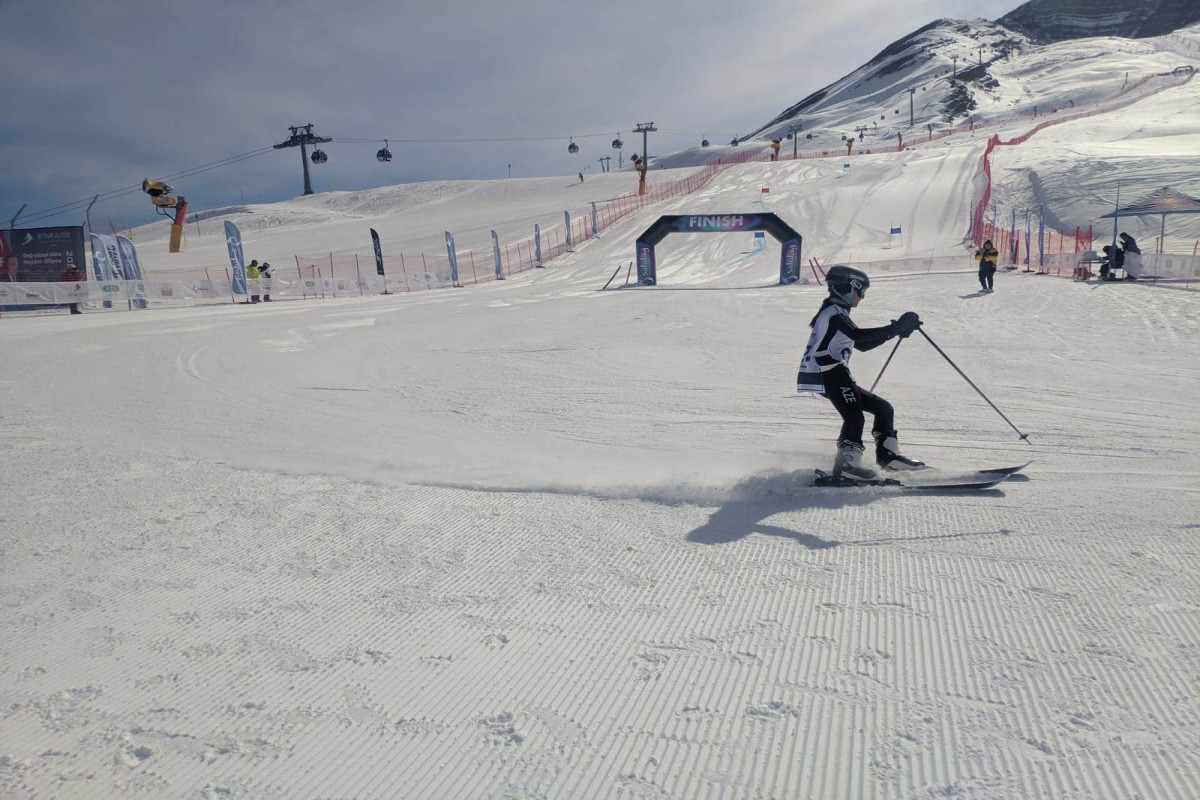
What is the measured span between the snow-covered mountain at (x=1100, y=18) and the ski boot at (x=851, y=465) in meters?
204

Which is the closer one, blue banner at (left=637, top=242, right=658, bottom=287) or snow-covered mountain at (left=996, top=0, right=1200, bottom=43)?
blue banner at (left=637, top=242, right=658, bottom=287)

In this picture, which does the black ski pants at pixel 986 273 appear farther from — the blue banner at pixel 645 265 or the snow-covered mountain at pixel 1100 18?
the snow-covered mountain at pixel 1100 18

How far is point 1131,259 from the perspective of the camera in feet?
59.7

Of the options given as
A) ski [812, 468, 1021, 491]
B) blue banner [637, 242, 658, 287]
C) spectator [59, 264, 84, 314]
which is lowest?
ski [812, 468, 1021, 491]

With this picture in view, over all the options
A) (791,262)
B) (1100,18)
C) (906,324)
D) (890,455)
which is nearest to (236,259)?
(791,262)

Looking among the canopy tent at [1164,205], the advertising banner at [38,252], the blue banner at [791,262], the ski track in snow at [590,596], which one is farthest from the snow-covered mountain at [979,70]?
the ski track in snow at [590,596]

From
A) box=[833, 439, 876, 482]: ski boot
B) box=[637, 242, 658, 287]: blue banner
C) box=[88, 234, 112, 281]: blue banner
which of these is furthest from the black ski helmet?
box=[88, 234, 112, 281]: blue banner

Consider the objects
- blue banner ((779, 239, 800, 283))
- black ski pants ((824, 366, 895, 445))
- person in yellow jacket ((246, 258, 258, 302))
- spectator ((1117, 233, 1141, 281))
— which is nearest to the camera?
black ski pants ((824, 366, 895, 445))

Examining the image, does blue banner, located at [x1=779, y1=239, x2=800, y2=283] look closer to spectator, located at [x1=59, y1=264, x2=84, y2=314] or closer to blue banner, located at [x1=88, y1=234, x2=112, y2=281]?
blue banner, located at [x1=88, y1=234, x2=112, y2=281]

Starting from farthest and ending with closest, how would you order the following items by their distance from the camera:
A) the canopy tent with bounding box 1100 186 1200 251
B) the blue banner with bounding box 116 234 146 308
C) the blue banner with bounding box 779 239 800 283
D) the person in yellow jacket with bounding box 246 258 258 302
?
1. the blue banner with bounding box 779 239 800 283
2. the person in yellow jacket with bounding box 246 258 258 302
3. the blue banner with bounding box 116 234 146 308
4. the canopy tent with bounding box 1100 186 1200 251

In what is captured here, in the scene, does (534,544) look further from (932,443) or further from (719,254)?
(719,254)

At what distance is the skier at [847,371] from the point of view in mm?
4891

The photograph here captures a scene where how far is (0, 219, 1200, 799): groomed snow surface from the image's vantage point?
2.27 meters

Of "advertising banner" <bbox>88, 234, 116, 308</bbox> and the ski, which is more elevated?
"advertising banner" <bbox>88, 234, 116, 308</bbox>
